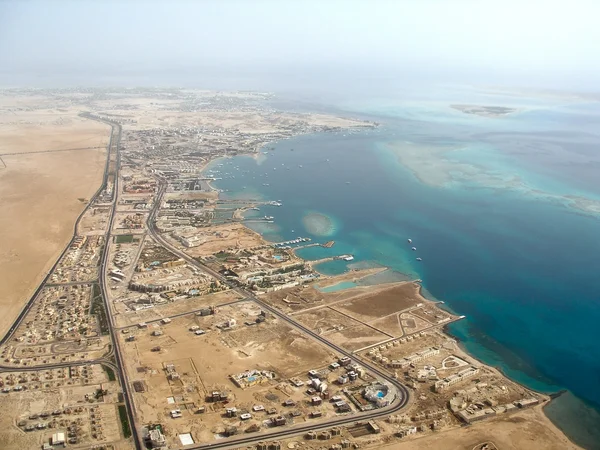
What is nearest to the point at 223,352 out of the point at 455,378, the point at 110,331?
the point at 110,331

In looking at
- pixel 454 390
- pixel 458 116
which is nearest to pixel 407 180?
pixel 454 390

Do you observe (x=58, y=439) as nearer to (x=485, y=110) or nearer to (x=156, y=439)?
(x=156, y=439)

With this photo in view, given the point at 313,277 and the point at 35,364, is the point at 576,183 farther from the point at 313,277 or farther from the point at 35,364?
the point at 35,364

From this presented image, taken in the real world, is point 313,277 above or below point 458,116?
below

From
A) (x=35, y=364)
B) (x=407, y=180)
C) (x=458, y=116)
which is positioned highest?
(x=458, y=116)

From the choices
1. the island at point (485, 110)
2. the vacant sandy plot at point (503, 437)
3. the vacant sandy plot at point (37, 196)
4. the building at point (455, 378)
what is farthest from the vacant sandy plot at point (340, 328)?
the island at point (485, 110)

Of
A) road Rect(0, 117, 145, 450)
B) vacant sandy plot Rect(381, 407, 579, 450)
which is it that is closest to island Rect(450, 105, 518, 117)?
road Rect(0, 117, 145, 450)

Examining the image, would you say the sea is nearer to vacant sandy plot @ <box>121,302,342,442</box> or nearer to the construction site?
the construction site
